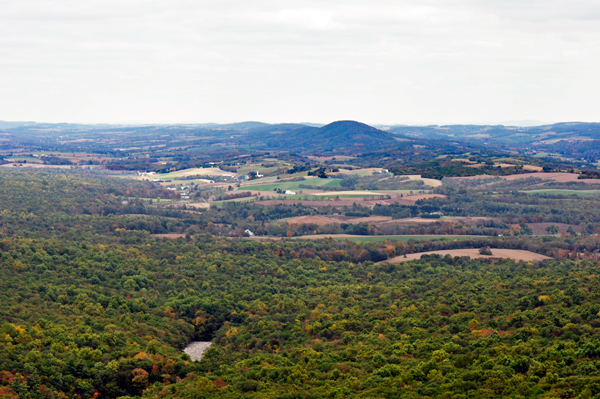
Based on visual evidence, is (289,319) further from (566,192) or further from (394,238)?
(566,192)

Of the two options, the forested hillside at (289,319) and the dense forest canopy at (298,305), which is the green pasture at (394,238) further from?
the forested hillside at (289,319)

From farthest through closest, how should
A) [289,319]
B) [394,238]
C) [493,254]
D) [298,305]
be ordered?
[394,238], [493,254], [298,305], [289,319]

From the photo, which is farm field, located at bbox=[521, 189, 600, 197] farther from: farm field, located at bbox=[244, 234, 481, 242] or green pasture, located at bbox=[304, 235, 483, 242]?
green pasture, located at bbox=[304, 235, 483, 242]

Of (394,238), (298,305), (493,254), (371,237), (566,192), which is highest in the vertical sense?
(566,192)

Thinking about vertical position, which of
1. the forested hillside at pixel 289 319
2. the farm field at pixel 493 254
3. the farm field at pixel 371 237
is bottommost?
the farm field at pixel 371 237

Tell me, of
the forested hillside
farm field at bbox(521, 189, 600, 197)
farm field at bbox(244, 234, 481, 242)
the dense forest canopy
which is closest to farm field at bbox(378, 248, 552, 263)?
the dense forest canopy

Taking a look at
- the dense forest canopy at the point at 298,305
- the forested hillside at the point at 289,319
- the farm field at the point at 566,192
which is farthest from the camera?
the farm field at the point at 566,192

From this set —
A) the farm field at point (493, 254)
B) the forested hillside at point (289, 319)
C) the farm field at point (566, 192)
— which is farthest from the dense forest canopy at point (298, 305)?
the farm field at point (566, 192)

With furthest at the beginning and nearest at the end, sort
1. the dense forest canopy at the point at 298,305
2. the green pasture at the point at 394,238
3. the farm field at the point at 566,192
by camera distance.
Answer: the farm field at the point at 566,192 → the green pasture at the point at 394,238 → the dense forest canopy at the point at 298,305

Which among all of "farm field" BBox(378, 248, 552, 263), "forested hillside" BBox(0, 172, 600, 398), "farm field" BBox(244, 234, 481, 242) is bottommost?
"farm field" BBox(244, 234, 481, 242)

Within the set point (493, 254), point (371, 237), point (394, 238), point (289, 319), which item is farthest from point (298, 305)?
point (371, 237)

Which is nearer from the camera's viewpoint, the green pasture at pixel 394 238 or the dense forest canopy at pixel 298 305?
the dense forest canopy at pixel 298 305
